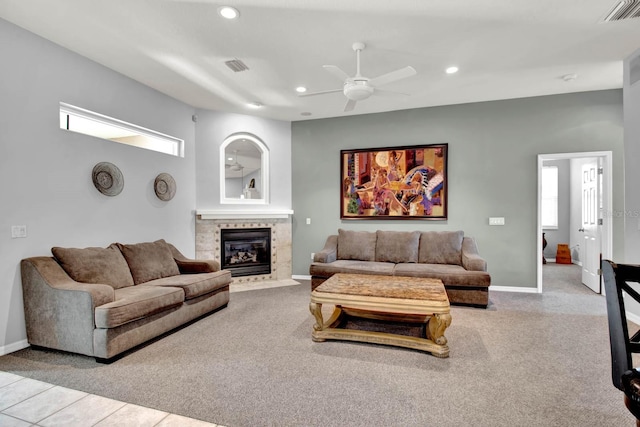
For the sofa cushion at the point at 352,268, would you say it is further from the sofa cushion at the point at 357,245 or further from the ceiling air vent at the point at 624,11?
the ceiling air vent at the point at 624,11

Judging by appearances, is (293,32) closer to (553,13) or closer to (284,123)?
(553,13)

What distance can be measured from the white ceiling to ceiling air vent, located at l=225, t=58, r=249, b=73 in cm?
7

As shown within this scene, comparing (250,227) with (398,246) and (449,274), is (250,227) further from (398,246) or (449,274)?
(449,274)

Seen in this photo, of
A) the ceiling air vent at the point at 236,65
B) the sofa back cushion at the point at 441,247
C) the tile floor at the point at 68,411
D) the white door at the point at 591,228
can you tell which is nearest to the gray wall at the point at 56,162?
the tile floor at the point at 68,411

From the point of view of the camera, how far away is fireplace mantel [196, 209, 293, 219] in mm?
5152

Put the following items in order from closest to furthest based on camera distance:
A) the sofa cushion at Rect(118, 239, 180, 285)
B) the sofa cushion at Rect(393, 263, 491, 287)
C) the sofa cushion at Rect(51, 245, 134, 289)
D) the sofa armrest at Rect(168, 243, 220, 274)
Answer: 1. the sofa cushion at Rect(51, 245, 134, 289)
2. the sofa cushion at Rect(118, 239, 180, 285)
3. the sofa cushion at Rect(393, 263, 491, 287)
4. the sofa armrest at Rect(168, 243, 220, 274)

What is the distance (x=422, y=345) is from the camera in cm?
270

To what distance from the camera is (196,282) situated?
348 centimetres

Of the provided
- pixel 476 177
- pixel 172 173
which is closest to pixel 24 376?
pixel 172 173

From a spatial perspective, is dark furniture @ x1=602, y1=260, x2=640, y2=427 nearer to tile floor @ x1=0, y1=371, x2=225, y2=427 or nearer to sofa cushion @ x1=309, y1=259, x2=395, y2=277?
tile floor @ x1=0, y1=371, x2=225, y2=427

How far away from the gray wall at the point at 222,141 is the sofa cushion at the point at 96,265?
1.95m

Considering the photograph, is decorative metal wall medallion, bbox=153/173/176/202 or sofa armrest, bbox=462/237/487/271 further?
decorative metal wall medallion, bbox=153/173/176/202

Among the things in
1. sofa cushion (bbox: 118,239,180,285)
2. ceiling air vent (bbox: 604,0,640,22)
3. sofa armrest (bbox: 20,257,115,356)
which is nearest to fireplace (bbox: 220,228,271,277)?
sofa cushion (bbox: 118,239,180,285)

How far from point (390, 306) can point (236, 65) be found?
3.19 meters
